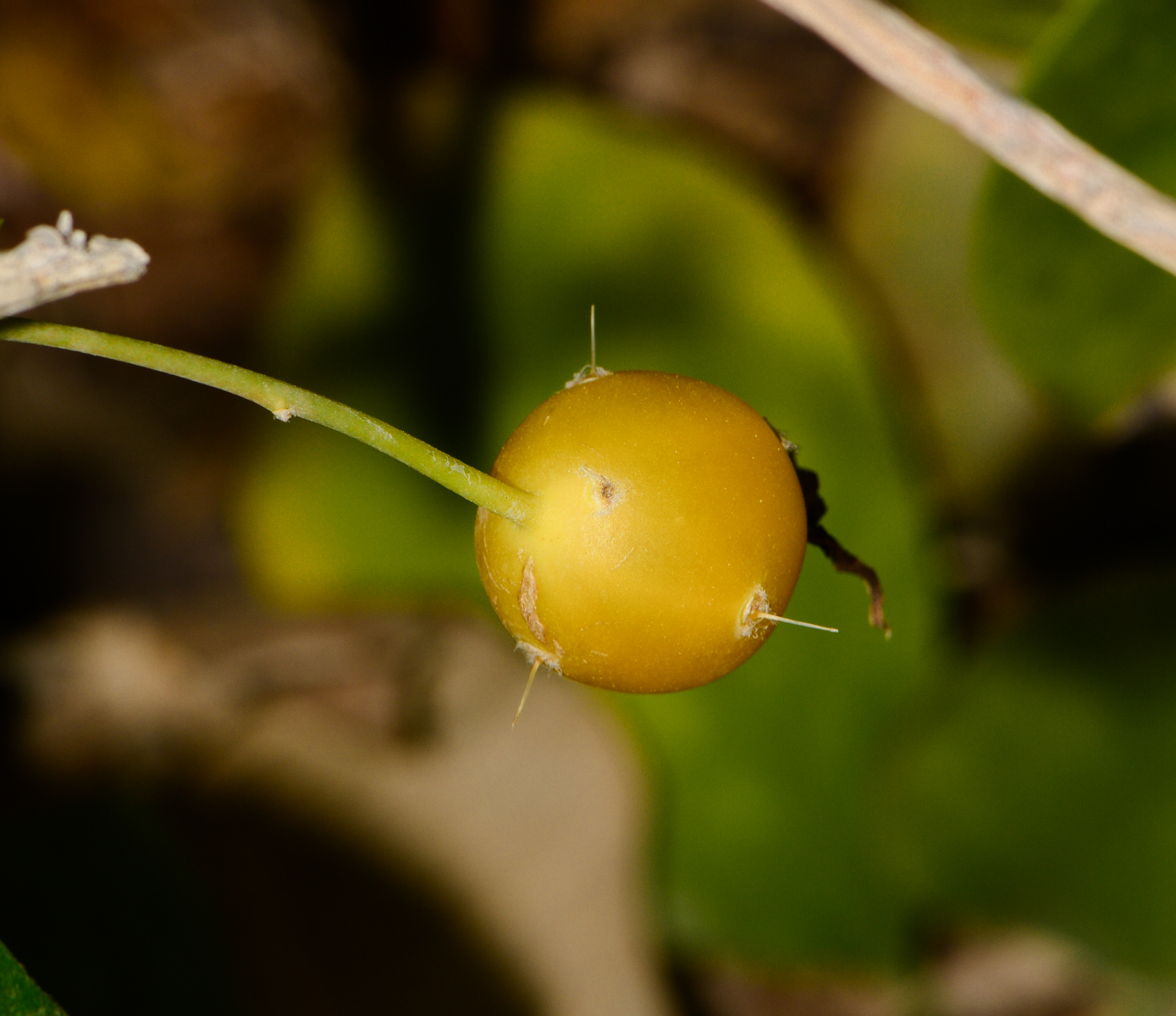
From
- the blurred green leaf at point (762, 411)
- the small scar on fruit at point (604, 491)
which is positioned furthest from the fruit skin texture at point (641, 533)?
the blurred green leaf at point (762, 411)

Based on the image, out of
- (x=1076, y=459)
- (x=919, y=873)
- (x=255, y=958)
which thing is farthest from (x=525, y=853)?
(x=1076, y=459)

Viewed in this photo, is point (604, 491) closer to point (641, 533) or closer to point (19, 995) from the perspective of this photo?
point (641, 533)

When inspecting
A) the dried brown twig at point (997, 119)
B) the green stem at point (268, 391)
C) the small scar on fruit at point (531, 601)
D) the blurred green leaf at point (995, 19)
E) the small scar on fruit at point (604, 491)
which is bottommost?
A: the green stem at point (268, 391)

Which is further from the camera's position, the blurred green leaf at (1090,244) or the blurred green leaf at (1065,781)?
the blurred green leaf at (1065,781)

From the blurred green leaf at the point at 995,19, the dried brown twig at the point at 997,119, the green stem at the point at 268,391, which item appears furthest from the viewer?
the blurred green leaf at the point at 995,19

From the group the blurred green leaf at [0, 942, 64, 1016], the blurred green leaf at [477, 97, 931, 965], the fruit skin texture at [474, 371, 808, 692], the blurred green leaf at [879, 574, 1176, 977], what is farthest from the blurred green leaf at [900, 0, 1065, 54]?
the blurred green leaf at [0, 942, 64, 1016]

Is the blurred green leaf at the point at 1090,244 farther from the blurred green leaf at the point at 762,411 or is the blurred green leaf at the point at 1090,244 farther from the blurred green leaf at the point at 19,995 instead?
the blurred green leaf at the point at 19,995

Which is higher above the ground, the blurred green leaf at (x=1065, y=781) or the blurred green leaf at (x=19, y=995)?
the blurred green leaf at (x=1065, y=781)
